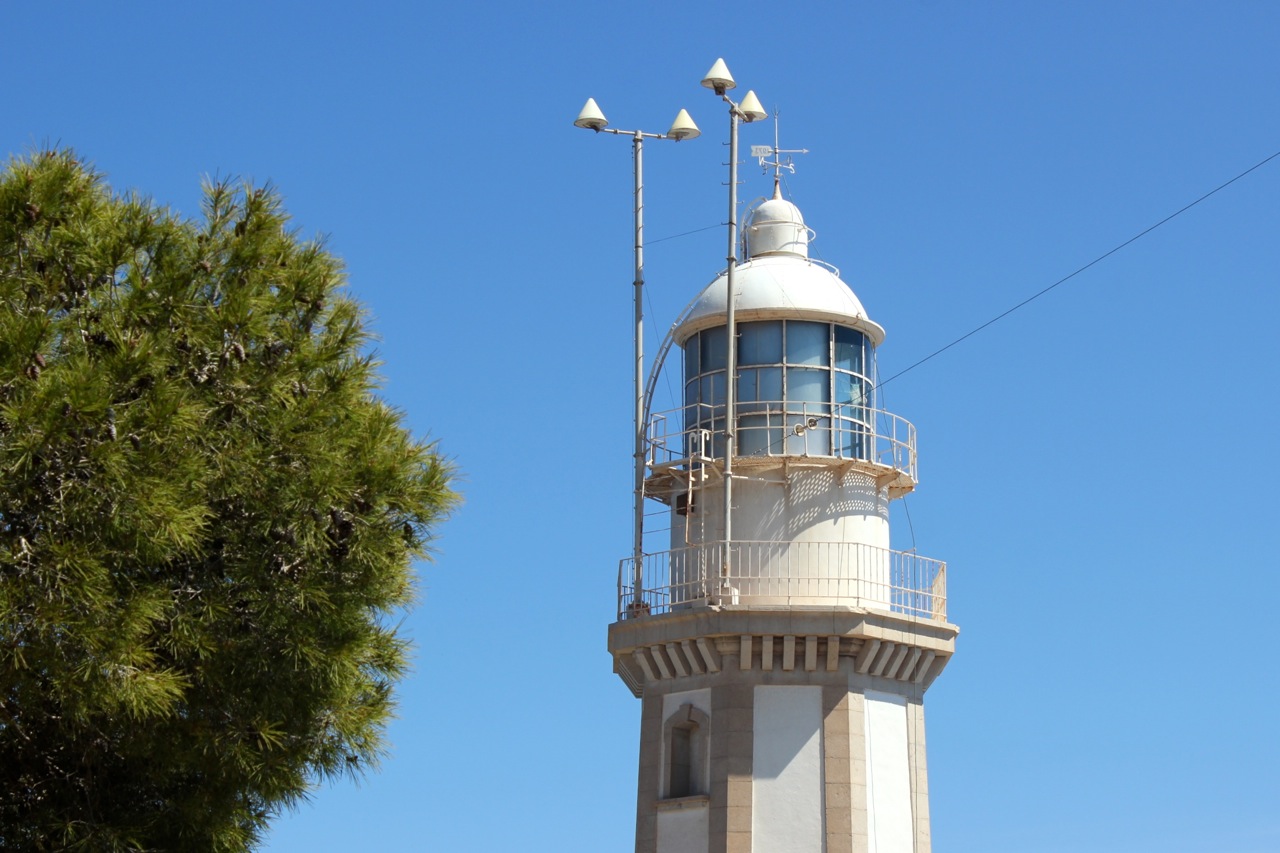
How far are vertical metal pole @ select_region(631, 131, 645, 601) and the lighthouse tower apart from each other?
0.40ft

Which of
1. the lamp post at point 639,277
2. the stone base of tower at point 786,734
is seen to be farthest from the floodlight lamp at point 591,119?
the stone base of tower at point 786,734

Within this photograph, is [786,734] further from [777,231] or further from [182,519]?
[182,519]

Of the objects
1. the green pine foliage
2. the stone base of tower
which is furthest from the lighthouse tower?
the green pine foliage

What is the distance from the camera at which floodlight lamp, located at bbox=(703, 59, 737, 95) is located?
27344 mm

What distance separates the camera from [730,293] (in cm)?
2769

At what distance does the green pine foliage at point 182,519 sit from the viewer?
58.6 ft

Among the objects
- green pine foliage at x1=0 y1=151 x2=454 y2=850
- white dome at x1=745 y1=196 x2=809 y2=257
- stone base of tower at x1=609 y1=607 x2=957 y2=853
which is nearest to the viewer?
green pine foliage at x1=0 y1=151 x2=454 y2=850

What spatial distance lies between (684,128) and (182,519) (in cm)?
1227

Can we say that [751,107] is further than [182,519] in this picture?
Yes

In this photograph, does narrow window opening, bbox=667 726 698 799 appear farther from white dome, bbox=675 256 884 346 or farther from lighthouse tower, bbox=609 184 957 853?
white dome, bbox=675 256 884 346

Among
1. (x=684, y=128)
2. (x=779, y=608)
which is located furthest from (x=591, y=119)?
(x=779, y=608)

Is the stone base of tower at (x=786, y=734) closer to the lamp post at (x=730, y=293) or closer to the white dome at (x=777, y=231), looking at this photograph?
the lamp post at (x=730, y=293)

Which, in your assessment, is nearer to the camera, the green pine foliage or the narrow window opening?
the green pine foliage

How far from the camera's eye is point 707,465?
1094 inches
